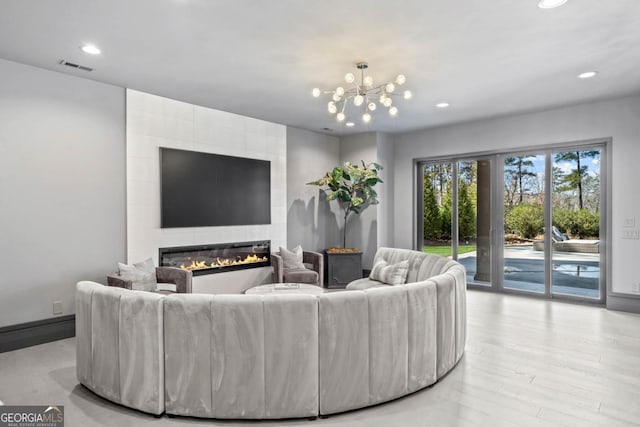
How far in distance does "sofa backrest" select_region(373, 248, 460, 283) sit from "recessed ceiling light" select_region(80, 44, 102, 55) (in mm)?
3858

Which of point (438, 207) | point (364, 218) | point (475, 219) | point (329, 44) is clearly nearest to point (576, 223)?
point (475, 219)

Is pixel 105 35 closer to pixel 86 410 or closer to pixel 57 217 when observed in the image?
pixel 57 217

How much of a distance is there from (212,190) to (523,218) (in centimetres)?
481

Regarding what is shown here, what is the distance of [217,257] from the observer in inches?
219

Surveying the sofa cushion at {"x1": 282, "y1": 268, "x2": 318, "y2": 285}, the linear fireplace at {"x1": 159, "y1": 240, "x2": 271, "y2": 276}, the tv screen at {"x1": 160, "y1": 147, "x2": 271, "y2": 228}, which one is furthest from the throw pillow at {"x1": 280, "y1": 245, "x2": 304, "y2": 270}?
the tv screen at {"x1": 160, "y1": 147, "x2": 271, "y2": 228}

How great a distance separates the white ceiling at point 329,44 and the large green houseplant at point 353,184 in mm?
1802

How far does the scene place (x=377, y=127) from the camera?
6.67 m

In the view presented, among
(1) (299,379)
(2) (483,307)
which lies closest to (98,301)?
(1) (299,379)

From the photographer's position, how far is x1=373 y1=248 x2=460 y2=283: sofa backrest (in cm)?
412

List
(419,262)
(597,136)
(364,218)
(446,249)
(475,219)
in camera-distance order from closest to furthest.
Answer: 1. (419,262)
2. (597,136)
3. (475,219)
4. (446,249)
5. (364,218)

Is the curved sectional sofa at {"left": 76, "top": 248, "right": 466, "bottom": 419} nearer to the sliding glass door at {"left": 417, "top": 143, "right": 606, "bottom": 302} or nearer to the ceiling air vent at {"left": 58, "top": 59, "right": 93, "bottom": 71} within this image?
the ceiling air vent at {"left": 58, "top": 59, "right": 93, "bottom": 71}

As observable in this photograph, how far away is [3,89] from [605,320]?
23.1 ft

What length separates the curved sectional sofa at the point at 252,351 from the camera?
229 centimetres

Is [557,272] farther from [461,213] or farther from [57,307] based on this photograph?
[57,307]
